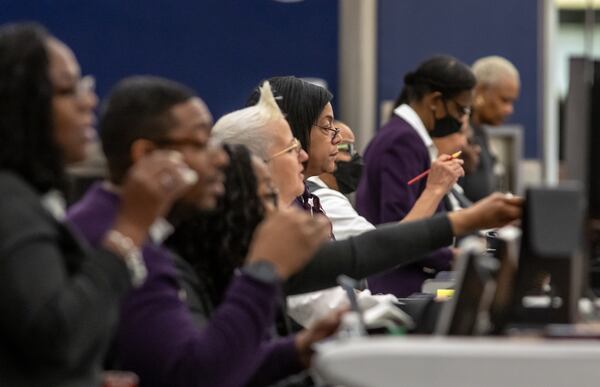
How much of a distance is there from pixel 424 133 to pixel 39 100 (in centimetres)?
297

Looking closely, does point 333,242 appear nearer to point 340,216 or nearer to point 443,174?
point 340,216

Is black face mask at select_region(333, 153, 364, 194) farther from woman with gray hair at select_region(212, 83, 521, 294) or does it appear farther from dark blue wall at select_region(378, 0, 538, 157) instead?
dark blue wall at select_region(378, 0, 538, 157)

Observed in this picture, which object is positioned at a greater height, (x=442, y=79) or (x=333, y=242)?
(x=442, y=79)

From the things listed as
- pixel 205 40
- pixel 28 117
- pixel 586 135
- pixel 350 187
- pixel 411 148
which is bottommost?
pixel 350 187

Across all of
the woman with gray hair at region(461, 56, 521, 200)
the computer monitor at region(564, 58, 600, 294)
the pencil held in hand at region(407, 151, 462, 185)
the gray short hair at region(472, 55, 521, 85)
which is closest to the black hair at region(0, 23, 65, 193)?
the computer monitor at region(564, 58, 600, 294)

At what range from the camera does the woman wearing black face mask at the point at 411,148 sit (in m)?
4.32

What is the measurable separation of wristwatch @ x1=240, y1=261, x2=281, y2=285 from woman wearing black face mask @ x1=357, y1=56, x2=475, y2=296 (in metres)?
2.22

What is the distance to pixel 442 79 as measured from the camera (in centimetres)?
483

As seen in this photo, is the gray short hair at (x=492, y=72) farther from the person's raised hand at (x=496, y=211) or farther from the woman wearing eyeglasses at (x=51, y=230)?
the woman wearing eyeglasses at (x=51, y=230)

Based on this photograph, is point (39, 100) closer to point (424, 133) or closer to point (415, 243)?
point (415, 243)

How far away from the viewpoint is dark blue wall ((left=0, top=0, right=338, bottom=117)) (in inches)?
273

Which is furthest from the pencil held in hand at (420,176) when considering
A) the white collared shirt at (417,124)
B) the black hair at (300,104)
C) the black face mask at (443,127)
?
the black hair at (300,104)

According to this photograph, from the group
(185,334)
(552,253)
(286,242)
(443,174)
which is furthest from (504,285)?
(443,174)

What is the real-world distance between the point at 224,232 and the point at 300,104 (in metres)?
1.36
